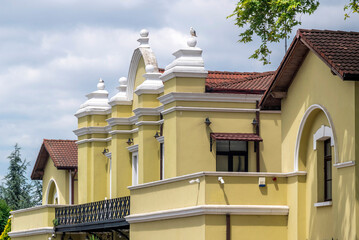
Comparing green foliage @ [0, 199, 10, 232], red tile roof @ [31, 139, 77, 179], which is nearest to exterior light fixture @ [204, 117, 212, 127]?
red tile roof @ [31, 139, 77, 179]

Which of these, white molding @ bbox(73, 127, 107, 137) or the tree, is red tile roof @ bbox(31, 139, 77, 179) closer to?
white molding @ bbox(73, 127, 107, 137)

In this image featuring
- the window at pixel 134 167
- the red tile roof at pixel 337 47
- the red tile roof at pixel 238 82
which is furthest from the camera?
the window at pixel 134 167

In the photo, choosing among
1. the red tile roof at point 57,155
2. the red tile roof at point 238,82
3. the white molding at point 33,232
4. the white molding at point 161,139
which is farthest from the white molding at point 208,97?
the red tile roof at point 57,155

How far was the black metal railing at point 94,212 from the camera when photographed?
119 ft

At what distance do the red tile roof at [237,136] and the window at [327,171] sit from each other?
753cm

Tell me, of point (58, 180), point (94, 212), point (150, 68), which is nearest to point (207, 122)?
point (150, 68)

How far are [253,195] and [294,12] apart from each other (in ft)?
16.8

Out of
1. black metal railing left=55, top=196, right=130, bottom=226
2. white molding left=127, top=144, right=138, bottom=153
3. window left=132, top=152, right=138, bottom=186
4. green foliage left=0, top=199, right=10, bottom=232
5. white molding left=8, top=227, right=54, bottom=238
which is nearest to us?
black metal railing left=55, top=196, right=130, bottom=226

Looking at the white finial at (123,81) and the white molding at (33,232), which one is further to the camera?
the white molding at (33,232)

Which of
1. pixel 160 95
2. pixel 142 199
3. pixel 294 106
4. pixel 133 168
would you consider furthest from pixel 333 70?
pixel 133 168

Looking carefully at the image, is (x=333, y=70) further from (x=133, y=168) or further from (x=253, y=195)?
(x=133, y=168)

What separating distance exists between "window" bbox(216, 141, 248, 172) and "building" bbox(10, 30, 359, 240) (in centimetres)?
3

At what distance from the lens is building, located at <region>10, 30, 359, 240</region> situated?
86.6 ft

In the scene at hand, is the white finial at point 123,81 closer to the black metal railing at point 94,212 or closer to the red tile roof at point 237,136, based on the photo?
the black metal railing at point 94,212
